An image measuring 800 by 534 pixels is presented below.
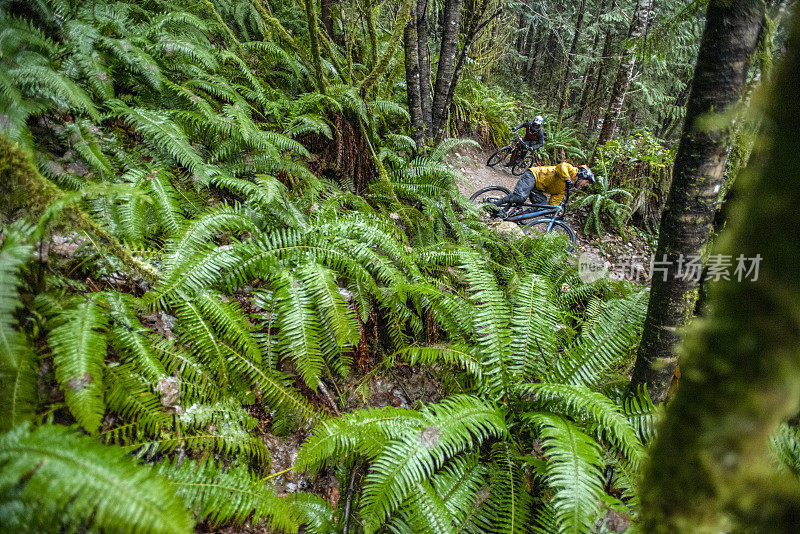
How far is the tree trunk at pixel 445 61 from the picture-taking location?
5.24 m

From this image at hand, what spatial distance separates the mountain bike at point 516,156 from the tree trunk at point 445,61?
473 cm

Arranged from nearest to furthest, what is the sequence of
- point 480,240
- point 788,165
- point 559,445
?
point 788,165, point 559,445, point 480,240

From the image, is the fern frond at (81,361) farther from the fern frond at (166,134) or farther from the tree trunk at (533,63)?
the tree trunk at (533,63)

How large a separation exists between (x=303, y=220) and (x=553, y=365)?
2.31m

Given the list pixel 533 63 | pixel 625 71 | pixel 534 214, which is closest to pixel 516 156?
pixel 625 71

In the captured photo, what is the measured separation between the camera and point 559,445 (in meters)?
1.86

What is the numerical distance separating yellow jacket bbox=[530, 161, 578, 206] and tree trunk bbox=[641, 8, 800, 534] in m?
7.05

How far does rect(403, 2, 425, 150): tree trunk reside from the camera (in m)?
5.35

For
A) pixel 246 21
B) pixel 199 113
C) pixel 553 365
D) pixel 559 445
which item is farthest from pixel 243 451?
pixel 246 21

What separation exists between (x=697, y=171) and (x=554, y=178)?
18.6 feet

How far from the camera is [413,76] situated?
555cm

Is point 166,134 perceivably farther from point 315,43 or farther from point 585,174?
point 585,174

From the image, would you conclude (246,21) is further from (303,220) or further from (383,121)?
(303,220)
